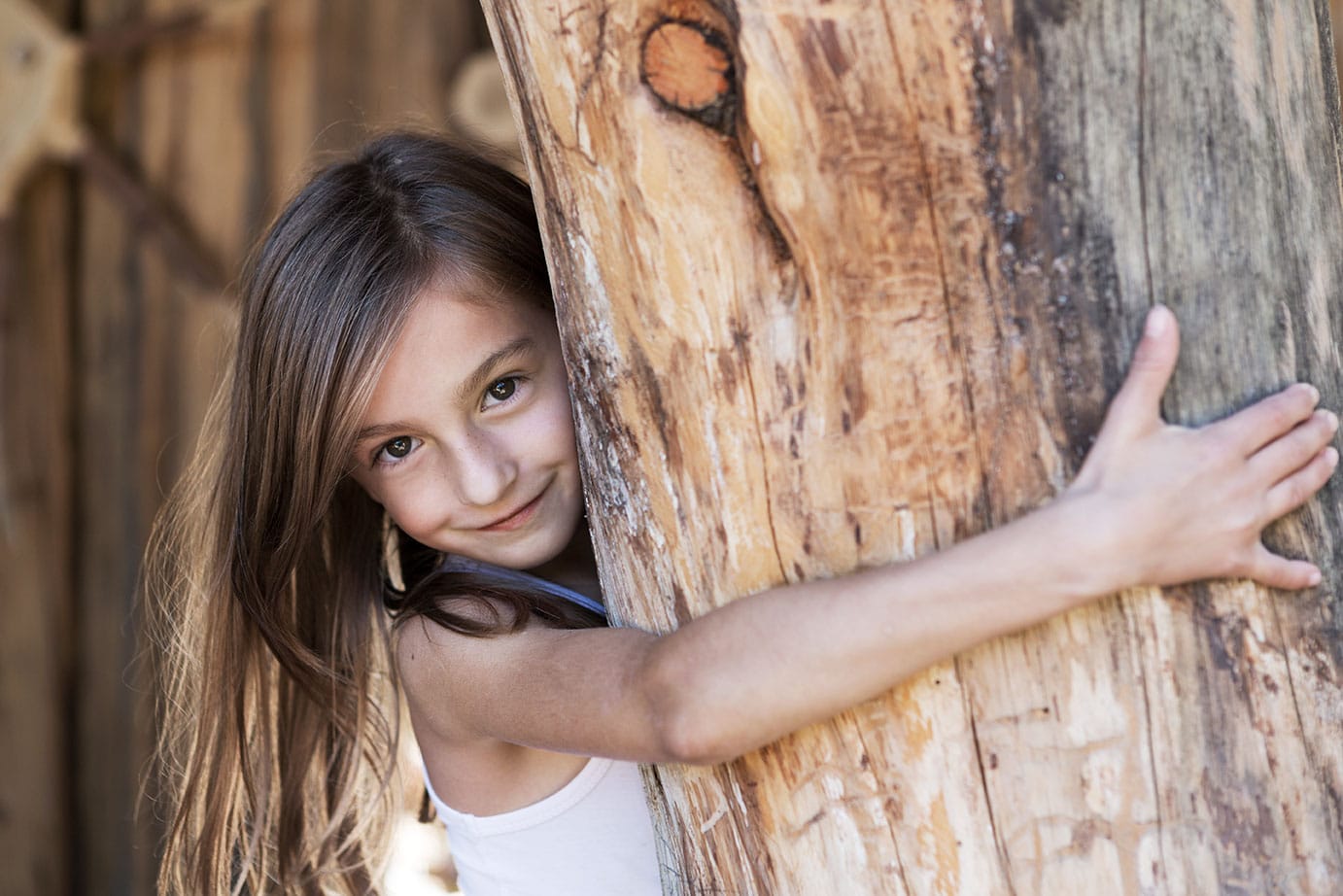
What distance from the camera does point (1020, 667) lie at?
0.99 metres

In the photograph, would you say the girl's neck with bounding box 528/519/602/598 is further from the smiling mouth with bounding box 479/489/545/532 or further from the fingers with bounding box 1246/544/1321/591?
the fingers with bounding box 1246/544/1321/591

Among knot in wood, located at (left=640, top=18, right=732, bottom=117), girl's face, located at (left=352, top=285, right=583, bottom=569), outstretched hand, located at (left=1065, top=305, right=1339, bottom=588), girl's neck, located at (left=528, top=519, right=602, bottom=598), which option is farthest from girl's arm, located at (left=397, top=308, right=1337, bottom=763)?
girl's neck, located at (left=528, top=519, right=602, bottom=598)

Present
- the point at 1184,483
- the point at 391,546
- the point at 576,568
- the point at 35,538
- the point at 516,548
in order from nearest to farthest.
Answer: the point at 1184,483
the point at 516,548
the point at 576,568
the point at 391,546
the point at 35,538

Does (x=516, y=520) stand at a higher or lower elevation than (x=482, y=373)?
lower

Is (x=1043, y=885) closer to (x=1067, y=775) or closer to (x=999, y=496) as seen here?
(x=1067, y=775)

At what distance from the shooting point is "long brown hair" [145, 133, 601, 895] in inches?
60.3

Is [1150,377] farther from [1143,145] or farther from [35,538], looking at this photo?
[35,538]

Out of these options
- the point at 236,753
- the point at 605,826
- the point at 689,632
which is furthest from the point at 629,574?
the point at 236,753

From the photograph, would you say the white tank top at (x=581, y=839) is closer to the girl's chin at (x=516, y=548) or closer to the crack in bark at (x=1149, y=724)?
the girl's chin at (x=516, y=548)

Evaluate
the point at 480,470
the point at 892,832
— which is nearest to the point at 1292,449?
the point at 892,832

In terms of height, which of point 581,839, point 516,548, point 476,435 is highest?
point 476,435

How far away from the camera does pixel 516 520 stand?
159cm

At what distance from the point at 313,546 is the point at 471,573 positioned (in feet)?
1.19

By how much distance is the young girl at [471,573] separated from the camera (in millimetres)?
952
